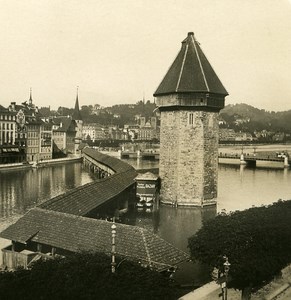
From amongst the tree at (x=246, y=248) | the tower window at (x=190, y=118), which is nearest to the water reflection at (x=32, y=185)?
the tower window at (x=190, y=118)

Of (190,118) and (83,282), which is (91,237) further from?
(190,118)

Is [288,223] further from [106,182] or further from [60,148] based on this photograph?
[60,148]

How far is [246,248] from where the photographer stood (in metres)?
13.6

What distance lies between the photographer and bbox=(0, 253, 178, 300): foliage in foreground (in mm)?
9148

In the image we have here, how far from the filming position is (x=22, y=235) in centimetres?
1534

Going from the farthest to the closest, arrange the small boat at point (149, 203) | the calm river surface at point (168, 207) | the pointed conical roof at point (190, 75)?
the pointed conical roof at point (190, 75) → the small boat at point (149, 203) → the calm river surface at point (168, 207)

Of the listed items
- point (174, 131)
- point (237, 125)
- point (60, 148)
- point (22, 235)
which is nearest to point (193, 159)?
point (174, 131)

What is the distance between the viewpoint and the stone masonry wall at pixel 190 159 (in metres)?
28.8

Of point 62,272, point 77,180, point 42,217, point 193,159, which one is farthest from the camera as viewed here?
point 77,180

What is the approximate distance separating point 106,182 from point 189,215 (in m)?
5.42

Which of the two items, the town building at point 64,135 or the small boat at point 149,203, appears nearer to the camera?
the small boat at point 149,203

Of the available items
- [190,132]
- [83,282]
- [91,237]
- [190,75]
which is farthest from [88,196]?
[190,75]

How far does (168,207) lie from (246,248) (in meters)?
15.4

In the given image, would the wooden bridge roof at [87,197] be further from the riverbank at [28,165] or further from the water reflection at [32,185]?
the riverbank at [28,165]
